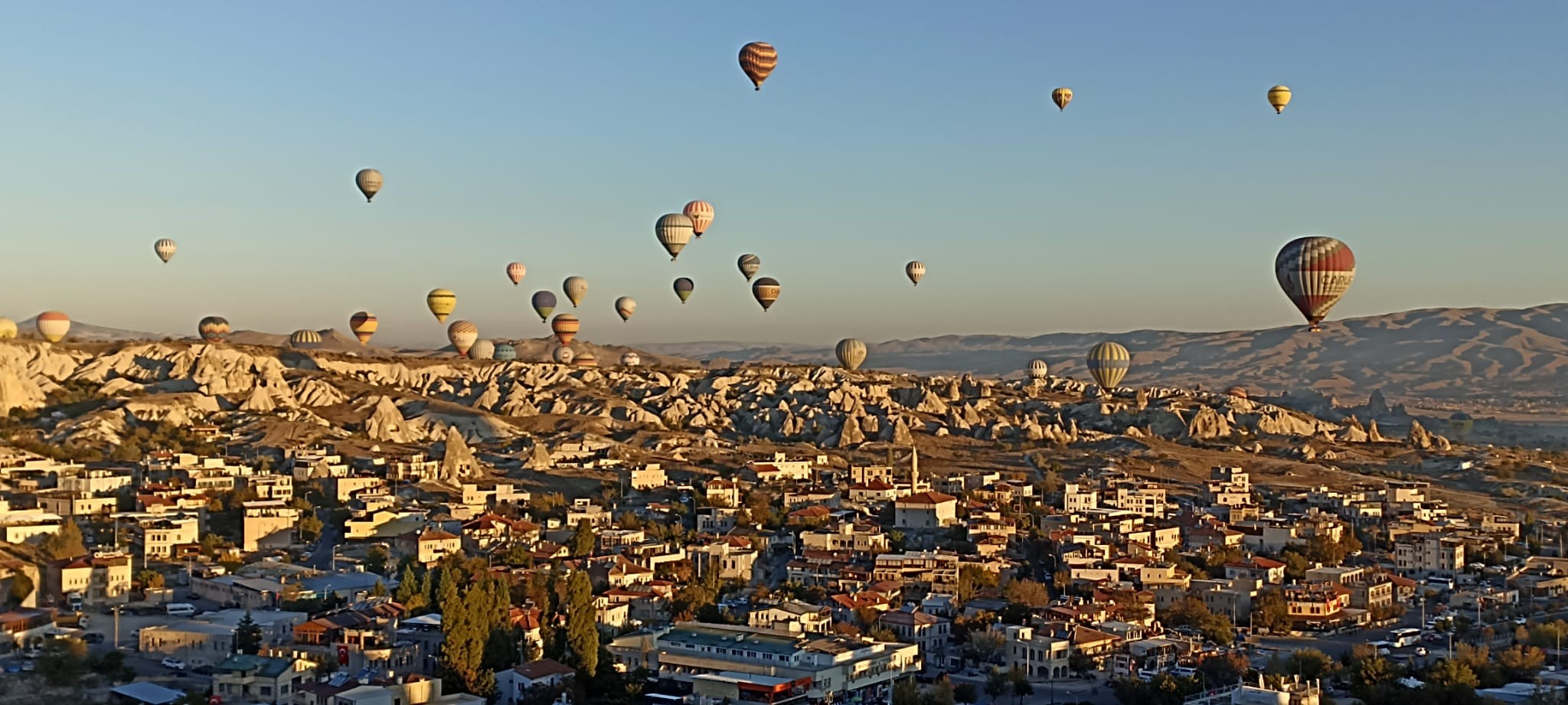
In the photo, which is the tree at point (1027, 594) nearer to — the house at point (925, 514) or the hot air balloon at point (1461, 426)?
the house at point (925, 514)

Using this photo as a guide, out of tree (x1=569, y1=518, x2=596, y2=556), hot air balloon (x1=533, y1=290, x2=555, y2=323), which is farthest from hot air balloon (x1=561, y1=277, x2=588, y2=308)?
tree (x1=569, y1=518, x2=596, y2=556)

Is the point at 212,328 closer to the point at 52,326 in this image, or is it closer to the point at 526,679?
the point at 52,326

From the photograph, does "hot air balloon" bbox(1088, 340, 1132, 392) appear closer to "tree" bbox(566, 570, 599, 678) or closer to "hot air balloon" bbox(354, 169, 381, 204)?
"hot air balloon" bbox(354, 169, 381, 204)

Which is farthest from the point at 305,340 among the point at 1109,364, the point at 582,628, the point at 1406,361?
the point at 1406,361

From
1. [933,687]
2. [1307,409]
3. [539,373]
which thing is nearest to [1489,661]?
[933,687]

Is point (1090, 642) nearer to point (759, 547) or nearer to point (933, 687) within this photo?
point (933, 687)

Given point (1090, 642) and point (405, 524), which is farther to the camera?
point (405, 524)
